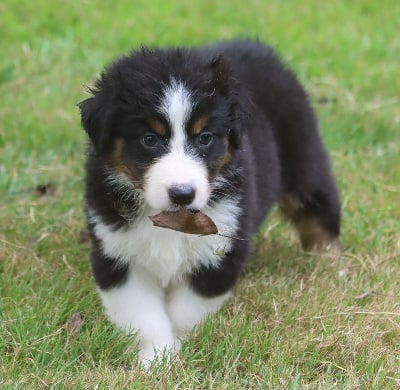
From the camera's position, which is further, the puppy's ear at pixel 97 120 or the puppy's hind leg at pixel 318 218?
the puppy's hind leg at pixel 318 218

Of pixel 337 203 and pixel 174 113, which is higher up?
pixel 174 113

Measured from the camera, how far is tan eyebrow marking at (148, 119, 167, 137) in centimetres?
359

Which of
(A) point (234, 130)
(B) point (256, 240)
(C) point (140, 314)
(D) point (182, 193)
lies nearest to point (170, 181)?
(D) point (182, 193)

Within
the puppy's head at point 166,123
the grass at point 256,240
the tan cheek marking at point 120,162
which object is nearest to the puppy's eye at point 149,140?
the puppy's head at point 166,123

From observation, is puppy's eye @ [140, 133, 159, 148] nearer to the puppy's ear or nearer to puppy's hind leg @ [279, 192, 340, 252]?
the puppy's ear

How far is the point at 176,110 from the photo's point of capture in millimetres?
3561

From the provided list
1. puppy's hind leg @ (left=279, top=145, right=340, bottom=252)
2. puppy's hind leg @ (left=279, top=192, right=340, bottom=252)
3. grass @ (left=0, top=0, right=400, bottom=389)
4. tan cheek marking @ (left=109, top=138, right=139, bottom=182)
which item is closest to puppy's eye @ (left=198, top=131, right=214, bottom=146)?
tan cheek marking @ (left=109, top=138, right=139, bottom=182)

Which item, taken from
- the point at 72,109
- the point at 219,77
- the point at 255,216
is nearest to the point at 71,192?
the point at 72,109

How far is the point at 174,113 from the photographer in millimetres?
3562

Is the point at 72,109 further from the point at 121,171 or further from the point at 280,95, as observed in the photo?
the point at 121,171

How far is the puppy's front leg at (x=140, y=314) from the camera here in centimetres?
399

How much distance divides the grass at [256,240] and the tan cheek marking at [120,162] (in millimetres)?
745

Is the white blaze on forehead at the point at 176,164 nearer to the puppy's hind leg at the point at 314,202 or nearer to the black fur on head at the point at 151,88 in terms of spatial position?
the black fur on head at the point at 151,88

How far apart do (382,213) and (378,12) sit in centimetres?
453
